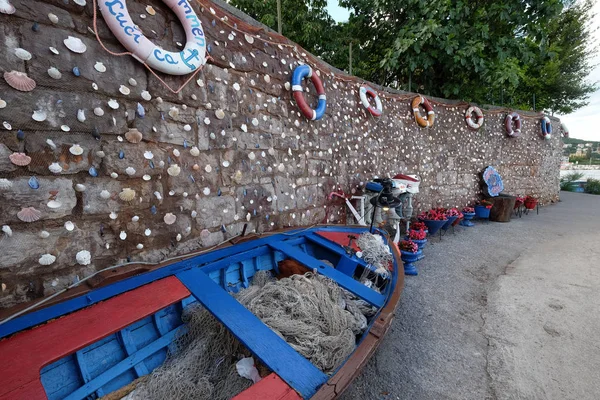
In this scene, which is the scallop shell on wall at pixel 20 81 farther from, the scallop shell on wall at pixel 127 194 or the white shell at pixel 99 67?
the scallop shell on wall at pixel 127 194

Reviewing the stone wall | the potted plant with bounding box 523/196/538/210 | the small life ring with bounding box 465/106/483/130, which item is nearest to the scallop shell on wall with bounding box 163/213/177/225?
the stone wall

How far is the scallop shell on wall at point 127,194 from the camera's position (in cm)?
189

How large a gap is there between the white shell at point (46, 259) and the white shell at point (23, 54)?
3.77ft

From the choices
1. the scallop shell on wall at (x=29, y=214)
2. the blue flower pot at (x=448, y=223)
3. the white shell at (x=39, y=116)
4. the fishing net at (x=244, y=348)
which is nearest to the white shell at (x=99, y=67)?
the white shell at (x=39, y=116)

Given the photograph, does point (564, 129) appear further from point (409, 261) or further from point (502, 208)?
point (409, 261)

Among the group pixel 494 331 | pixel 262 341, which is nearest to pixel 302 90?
pixel 262 341

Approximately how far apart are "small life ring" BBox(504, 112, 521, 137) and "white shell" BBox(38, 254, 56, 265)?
10.1 m

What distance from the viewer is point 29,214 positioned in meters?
1.53

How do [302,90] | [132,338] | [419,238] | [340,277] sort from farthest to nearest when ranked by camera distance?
[419,238] < [302,90] < [340,277] < [132,338]

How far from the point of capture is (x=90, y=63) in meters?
1.73

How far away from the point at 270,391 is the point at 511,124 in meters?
9.78

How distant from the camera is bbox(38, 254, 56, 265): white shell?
1592 millimetres

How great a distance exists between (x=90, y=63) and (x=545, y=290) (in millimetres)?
5018

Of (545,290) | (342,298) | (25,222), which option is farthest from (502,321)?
(25,222)
